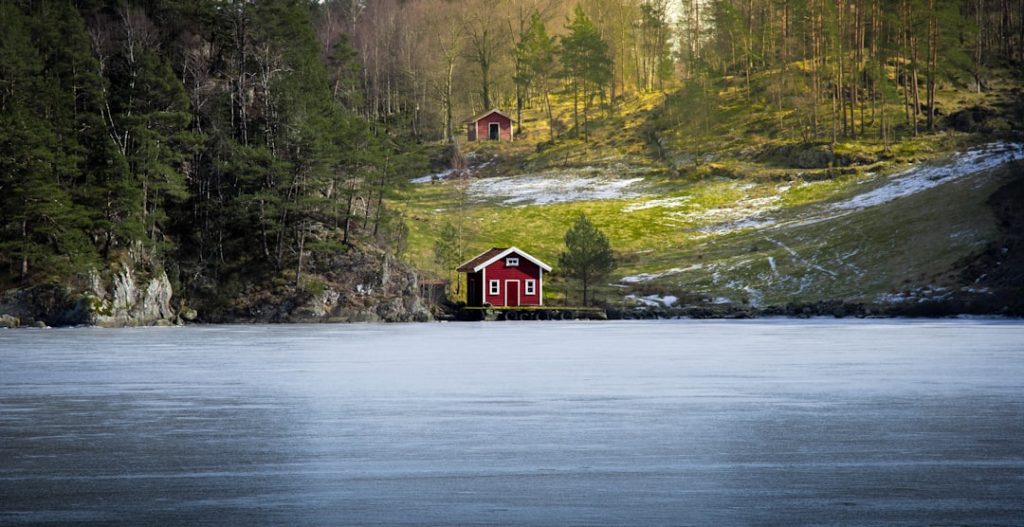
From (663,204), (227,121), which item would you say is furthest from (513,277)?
(663,204)

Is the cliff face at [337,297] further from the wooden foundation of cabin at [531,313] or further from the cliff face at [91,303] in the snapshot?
the cliff face at [91,303]

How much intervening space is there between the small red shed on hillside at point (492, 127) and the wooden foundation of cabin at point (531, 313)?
61.4 meters

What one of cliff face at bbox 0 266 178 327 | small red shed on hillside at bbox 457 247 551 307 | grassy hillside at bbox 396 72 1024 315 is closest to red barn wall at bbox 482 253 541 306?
small red shed on hillside at bbox 457 247 551 307

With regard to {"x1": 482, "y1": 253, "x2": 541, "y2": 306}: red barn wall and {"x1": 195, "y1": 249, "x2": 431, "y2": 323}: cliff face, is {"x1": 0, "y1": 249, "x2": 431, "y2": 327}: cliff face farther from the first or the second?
{"x1": 482, "y1": 253, "x2": 541, "y2": 306}: red barn wall

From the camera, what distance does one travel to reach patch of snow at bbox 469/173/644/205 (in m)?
111

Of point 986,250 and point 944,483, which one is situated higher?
point 986,250

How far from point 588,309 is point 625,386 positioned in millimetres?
54009

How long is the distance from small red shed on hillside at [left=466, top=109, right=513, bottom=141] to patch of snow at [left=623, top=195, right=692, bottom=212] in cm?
3399

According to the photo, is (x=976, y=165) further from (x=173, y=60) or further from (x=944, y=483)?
(x=944, y=483)

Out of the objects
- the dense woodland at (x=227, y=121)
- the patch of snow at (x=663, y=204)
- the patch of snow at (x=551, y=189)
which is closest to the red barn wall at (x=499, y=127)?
the dense woodland at (x=227, y=121)

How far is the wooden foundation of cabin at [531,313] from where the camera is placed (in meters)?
76.3

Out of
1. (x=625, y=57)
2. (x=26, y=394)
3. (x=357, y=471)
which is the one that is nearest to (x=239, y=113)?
(x=26, y=394)

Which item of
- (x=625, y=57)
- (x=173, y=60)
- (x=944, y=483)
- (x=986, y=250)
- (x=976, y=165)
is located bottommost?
(x=944, y=483)

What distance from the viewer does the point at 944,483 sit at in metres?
11.2
